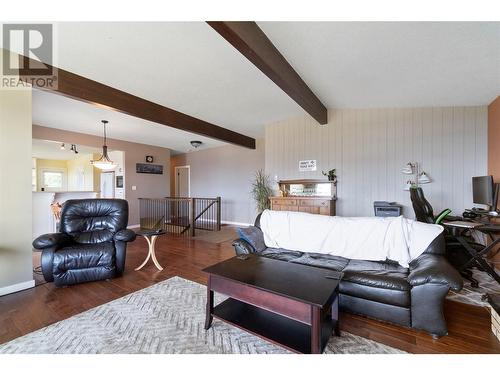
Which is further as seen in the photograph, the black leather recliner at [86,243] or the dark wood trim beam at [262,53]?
the black leather recliner at [86,243]

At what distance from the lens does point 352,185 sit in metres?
4.45

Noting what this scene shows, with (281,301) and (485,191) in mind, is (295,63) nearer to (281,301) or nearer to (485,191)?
(281,301)

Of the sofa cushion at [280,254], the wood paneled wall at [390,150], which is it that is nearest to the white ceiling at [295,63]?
the wood paneled wall at [390,150]

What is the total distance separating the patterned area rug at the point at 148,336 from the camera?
155 centimetres

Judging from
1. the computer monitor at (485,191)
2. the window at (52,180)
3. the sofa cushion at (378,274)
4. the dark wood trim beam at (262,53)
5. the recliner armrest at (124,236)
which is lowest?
the sofa cushion at (378,274)

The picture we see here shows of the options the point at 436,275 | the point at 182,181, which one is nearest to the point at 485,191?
the point at 436,275

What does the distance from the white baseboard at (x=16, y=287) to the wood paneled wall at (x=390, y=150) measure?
4.62 meters

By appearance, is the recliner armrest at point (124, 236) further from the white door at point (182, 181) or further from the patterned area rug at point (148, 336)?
the white door at point (182, 181)

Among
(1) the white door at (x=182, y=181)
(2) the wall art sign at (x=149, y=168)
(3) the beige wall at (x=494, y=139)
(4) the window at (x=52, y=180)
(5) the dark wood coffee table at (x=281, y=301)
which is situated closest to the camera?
(5) the dark wood coffee table at (x=281, y=301)

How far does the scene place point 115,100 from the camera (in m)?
3.20

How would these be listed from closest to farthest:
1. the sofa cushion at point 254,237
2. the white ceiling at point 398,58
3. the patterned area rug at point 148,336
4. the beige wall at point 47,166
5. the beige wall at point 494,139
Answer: the patterned area rug at point 148,336 → the white ceiling at point 398,58 → the sofa cushion at point 254,237 → the beige wall at point 494,139 → the beige wall at point 47,166
